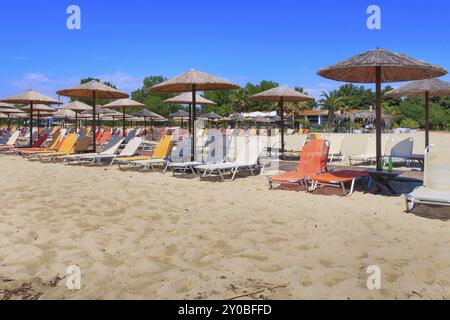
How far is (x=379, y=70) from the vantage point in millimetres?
6234

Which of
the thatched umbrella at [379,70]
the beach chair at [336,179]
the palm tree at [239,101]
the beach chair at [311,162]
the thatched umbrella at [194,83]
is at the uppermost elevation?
the palm tree at [239,101]

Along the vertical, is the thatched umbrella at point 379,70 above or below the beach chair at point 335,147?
above

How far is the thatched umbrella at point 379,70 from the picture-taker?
Answer: 553cm

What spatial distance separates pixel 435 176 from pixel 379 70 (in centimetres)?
191

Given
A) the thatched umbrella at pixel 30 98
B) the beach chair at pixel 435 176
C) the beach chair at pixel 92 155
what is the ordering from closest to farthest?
the beach chair at pixel 435 176 < the beach chair at pixel 92 155 < the thatched umbrella at pixel 30 98

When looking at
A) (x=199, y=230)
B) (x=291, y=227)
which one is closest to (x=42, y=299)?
(x=199, y=230)

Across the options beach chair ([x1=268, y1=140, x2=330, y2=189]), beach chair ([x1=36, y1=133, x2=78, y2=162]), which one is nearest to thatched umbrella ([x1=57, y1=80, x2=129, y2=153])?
beach chair ([x1=36, y1=133, x2=78, y2=162])

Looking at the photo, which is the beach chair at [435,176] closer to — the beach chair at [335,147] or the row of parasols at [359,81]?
the row of parasols at [359,81]

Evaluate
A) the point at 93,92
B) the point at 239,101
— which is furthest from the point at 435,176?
the point at 239,101

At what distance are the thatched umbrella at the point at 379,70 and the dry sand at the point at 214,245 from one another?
6.05 feet

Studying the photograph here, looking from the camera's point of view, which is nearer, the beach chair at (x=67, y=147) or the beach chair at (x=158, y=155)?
the beach chair at (x=158, y=155)

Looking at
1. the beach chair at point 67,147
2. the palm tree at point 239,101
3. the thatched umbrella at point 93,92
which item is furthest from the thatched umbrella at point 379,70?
the palm tree at point 239,101

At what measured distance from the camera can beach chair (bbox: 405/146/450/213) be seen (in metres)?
4.88
